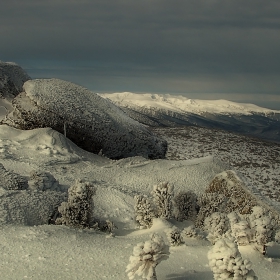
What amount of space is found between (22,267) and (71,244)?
3.42 ft

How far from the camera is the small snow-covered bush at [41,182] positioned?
967cm

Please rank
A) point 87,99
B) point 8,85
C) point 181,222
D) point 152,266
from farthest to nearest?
point 8,85 → point 87,99 → point 181,222 → point 152,266

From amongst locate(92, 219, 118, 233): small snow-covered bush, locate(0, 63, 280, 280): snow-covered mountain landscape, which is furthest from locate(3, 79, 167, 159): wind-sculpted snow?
locate(92, 219, 118, 233): small snow-covered bush

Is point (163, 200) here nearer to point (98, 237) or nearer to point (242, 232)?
point (98, 237)

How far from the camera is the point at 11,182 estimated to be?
912cm

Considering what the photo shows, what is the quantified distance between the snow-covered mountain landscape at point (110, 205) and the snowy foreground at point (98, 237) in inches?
0.7

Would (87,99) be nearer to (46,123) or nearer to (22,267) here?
(46,123)

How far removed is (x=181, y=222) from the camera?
326 inches

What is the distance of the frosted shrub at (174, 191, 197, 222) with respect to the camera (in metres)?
8.50

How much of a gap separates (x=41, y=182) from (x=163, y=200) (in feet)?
12.3

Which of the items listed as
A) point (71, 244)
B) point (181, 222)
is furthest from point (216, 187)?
point (71, 244)

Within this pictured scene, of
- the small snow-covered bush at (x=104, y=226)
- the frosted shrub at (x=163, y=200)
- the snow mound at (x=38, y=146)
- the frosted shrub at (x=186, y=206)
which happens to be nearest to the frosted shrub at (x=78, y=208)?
the small snow-covered bush at (x=104, y=226)

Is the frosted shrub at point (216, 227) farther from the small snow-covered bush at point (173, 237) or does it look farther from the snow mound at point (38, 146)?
the snow mound at point (38, 146)

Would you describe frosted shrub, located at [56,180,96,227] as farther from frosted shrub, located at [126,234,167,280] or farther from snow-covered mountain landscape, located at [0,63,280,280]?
frosted shrub, located at [126,234,167,280]
